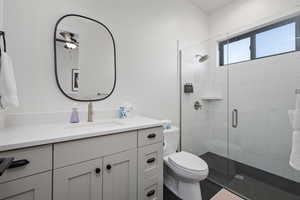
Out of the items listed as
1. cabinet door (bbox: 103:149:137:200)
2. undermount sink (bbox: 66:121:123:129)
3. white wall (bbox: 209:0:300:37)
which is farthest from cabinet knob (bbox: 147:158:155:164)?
white wall (bbox: 209:0:300:37)

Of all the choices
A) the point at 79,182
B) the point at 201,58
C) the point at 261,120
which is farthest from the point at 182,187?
the point at 201,58

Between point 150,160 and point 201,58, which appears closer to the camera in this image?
point 150,160

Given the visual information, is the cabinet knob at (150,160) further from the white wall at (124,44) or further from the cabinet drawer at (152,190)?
the white wall at (124,44)

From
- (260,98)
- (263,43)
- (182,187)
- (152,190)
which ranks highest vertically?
(263,43)

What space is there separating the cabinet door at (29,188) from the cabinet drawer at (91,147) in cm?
9

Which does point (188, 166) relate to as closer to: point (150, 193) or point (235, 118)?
point (150, 193)

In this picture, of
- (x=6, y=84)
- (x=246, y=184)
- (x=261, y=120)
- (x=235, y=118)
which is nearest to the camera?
(x=6, y=84)

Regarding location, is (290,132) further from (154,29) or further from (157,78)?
(154,29)

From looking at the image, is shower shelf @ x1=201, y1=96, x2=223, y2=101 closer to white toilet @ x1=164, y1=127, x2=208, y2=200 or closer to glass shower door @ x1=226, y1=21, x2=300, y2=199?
glass shower door @ x1=226, y1=21, x2=300, y2=199

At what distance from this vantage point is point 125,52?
1.69 metres

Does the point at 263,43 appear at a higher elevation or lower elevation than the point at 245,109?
higher

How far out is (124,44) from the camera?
66.5 inches

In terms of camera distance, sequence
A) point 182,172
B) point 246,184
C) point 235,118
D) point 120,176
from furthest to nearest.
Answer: point 235,118
point 246,184
point 182,172
point 120,176

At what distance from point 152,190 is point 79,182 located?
68 centimetres
